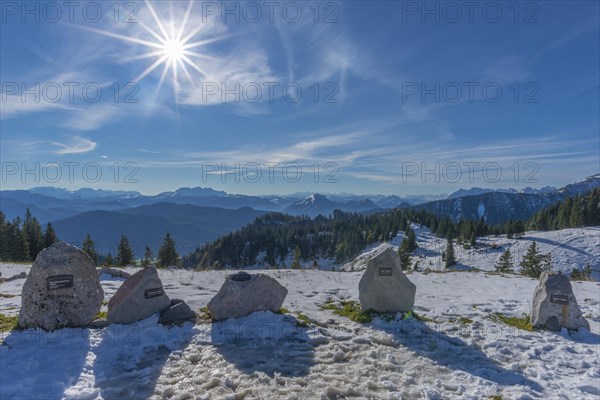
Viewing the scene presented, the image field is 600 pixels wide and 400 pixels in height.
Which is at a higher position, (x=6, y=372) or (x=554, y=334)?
(x=6, y=372)

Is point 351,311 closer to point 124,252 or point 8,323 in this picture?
point 8,323

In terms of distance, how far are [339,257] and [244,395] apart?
122429 millimetres

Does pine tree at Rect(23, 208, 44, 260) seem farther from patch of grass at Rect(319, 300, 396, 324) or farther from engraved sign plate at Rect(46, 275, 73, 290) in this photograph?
patch of grass at Rect(319, 300, 396, 324)

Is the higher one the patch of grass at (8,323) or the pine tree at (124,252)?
the patch of grass at (8,323)

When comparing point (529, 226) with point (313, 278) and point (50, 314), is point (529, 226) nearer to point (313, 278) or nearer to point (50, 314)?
point (313, 278)

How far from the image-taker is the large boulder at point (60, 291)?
353 inches

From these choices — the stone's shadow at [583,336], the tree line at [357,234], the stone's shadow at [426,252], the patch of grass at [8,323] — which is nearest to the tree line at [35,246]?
the patch of grass at [8,323]

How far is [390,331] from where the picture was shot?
32.9 feet

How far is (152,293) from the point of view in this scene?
34.1 ft

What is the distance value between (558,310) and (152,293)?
13651 mm

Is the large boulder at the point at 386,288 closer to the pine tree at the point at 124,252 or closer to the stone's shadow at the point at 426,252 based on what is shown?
the pine tree at the point at 124,252

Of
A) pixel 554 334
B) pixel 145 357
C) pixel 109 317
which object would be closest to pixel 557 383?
pixel 554 334

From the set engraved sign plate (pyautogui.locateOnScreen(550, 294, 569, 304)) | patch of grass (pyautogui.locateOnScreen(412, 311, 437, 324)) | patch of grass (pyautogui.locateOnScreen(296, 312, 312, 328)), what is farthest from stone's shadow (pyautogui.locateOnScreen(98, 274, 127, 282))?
engraved sign plate (pyautogui.locateOnScreen(550, 294, 569, 304))

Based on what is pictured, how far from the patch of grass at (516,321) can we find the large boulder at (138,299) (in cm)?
1192
